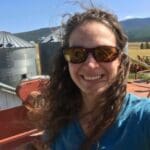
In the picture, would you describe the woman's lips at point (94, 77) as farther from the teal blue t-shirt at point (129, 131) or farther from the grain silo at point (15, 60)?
the grain silo at point (15, 60)

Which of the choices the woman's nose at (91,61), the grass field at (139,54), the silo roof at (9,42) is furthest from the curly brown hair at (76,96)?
the silo roof at (9,42)

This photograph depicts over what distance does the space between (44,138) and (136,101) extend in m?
0.65

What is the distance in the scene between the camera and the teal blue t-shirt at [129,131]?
2.01 metres

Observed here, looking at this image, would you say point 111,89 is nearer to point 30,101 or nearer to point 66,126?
point 66,126

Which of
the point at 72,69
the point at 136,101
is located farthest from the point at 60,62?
the point at 136,101

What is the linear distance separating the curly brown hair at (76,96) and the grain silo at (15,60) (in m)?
11.9

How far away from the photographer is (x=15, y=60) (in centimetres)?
1506

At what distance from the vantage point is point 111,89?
2205mm

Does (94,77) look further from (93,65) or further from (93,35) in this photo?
(93,35)

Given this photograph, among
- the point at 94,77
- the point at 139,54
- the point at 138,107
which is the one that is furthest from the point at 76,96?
the point at 139,54

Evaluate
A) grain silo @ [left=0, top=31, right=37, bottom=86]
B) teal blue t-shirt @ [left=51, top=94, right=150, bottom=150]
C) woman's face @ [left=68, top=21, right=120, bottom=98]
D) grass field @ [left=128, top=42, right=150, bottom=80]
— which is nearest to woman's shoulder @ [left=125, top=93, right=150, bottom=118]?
teal blue t-shirt @ [left=51, top=94, right=150, bottom=150]

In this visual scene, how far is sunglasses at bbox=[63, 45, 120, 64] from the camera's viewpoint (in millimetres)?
2125

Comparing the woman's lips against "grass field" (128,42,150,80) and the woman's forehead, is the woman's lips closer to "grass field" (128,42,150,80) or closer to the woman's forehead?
the woman's forehead

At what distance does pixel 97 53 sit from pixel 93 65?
62 mm
